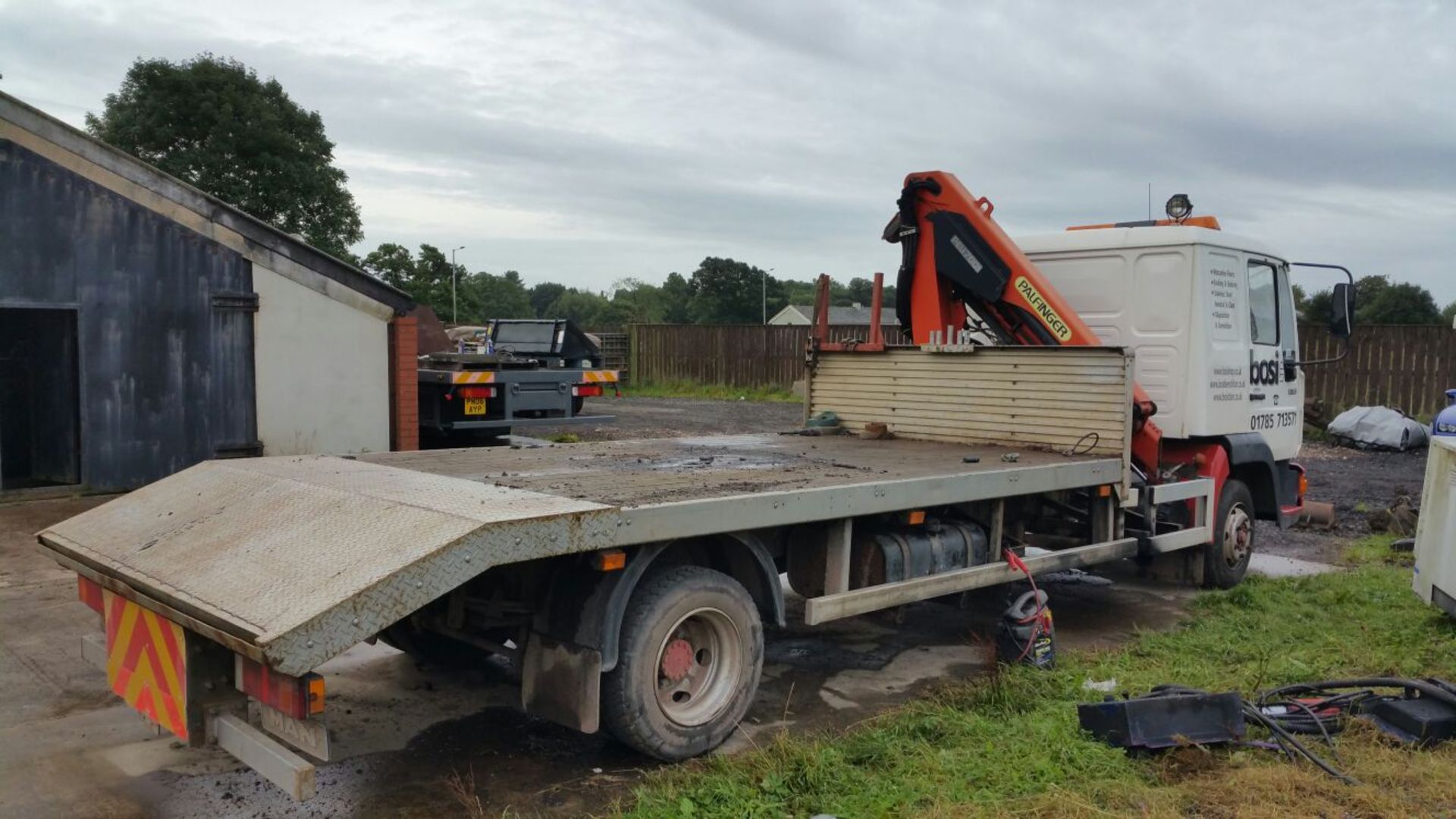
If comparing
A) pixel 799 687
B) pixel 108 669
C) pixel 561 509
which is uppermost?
pixel 561 509

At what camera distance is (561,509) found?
4094 millimetres

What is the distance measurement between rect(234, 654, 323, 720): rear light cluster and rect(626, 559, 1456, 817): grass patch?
4.02 ft

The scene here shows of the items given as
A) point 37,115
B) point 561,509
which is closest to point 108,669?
point 561,509

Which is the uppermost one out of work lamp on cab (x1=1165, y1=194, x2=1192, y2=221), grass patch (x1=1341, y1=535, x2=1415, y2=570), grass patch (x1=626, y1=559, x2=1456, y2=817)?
work lamp on cab (x1=1165, y1=194, x2=1192, y2=221)

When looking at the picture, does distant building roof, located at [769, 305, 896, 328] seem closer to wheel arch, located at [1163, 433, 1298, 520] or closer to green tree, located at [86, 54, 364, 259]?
green tree, located at [86, 54, 364, 259]

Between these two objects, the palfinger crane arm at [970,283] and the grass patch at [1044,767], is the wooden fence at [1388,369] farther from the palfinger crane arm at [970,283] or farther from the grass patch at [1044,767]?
the grass patch at [1044,767]

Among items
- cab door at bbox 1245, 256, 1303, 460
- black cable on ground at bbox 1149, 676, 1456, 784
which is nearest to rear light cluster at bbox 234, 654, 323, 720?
black cable on ground at bbox 1149, 676, 1456, 784

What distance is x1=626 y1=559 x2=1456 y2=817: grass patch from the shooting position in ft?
13.4

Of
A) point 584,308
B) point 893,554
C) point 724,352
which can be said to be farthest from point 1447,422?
point 584,308

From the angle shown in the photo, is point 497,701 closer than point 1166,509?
Yes

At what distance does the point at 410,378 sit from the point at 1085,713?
30.8 feet

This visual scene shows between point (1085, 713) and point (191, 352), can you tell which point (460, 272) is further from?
point (1085, 713)

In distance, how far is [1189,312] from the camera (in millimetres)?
7781

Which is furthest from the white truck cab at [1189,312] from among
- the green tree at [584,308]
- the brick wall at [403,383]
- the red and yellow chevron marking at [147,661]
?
the green tree at [584,308]
